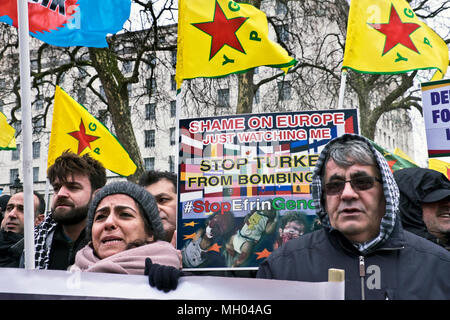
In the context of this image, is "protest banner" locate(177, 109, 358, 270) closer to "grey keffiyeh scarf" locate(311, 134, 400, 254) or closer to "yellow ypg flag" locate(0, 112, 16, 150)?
"grey keffiyeh scarf" locate(311, 134, 400, 254)

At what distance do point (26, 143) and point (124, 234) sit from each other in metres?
0.70

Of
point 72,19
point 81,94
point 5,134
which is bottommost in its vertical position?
point 5,134

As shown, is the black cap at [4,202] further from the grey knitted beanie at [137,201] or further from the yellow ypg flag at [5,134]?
the grey knitted beanie at [137,201]

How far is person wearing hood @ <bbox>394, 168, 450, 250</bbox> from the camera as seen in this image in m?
3.31

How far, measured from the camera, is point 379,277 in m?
1.97

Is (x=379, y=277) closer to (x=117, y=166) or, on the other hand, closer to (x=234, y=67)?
(x=234, y=67)

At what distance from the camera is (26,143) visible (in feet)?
8.57

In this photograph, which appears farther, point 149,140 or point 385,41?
point 149,140

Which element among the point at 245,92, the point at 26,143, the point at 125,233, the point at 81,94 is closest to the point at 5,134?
Answer: the point at 26,143

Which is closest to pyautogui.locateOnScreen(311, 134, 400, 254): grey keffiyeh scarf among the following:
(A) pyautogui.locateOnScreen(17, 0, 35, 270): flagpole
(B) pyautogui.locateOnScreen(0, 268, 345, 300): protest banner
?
(B) pyautogui.locateOnScreen(0, 268, 345, 300): protest banner

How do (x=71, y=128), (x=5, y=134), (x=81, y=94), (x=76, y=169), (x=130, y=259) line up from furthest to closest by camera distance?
(x=81, y=94)
(x=5, y=134)
(x=71, y=128)
(x=76, y=169)
(x=130, y=259)

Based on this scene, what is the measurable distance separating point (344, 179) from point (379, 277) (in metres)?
0.44

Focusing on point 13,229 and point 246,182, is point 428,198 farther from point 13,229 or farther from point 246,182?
point 13,229

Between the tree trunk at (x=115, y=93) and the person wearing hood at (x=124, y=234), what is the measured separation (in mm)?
7280
